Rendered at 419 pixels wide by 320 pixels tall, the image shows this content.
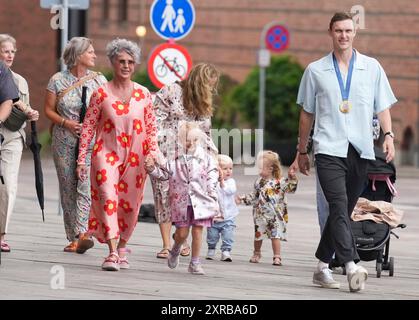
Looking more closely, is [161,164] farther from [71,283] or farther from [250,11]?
[250,11]

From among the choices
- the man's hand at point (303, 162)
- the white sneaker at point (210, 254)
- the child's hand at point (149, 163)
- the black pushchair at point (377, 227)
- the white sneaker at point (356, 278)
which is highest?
the man's hand at point (303, 162)

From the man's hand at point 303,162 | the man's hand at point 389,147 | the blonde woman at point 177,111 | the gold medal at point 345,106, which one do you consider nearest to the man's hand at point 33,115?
the blonde woman at point 177,111

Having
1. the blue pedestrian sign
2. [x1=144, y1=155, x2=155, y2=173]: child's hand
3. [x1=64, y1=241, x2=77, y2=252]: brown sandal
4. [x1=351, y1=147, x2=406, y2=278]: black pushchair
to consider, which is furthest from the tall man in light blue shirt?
the blue pedestrian sign

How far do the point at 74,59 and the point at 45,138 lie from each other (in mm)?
29319

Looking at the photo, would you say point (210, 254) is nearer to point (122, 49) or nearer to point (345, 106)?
point (122, 49)

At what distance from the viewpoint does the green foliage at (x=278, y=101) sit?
3806cm

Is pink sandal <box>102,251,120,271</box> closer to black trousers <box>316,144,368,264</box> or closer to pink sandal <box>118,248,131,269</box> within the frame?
pink sandal <box>118,248,131,269</box>

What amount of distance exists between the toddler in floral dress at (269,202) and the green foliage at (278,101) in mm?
23536

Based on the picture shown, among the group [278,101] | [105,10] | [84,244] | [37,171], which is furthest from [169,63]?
[105,10]

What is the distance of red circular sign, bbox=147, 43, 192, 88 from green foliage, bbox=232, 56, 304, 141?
18215 mm

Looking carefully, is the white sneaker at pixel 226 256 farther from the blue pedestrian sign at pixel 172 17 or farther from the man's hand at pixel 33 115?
the blue pedestrian sign at pixel 172 17

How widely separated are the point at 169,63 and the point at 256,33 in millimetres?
25398
